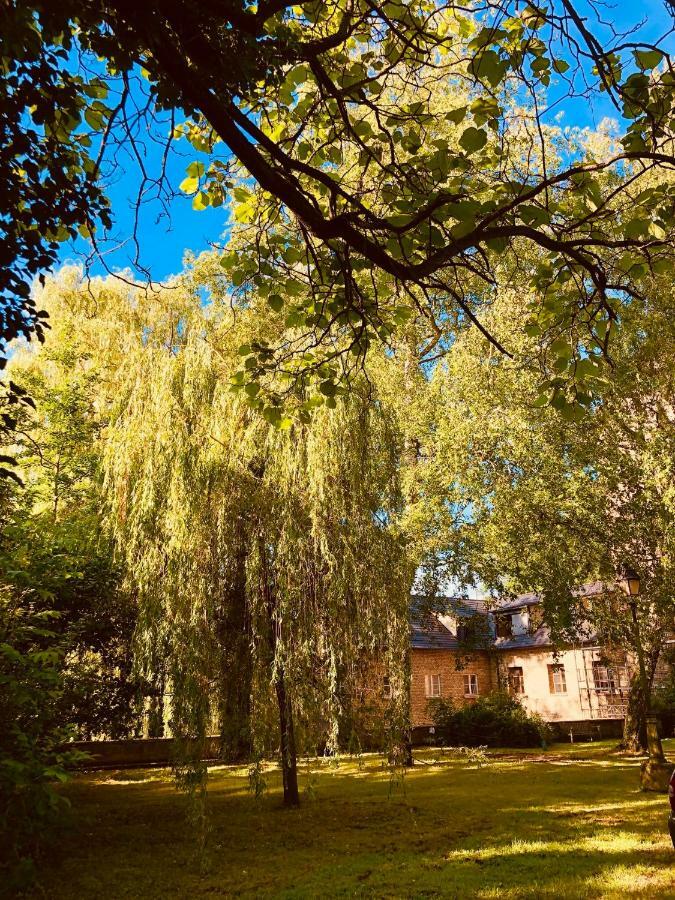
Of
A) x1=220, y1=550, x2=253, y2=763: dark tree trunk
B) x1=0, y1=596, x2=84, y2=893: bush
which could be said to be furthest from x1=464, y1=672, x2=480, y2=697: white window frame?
x1=0, y1=596, x2=84, y2=893: bush

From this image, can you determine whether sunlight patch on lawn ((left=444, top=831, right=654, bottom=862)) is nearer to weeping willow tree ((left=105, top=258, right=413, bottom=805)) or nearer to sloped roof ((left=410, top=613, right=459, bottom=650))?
weeping willow tree ((left=105, top=258, right=413, bottom=805))

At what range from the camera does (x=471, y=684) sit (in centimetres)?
2873

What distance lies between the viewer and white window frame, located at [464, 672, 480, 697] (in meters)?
28.4

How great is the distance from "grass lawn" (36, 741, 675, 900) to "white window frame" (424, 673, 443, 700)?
46.8 feet

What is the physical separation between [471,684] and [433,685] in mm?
2674

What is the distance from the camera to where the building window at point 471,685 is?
28.4m

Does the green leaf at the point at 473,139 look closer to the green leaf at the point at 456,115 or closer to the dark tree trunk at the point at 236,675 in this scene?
the green leaf at the point at 456,115

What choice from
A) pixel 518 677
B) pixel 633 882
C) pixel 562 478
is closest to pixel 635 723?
pixel 562 478

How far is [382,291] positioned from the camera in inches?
174

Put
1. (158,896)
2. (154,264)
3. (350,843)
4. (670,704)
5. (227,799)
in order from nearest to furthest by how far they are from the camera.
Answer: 1. (154,264)
2. (158,896)
3. (350,843)
4. (227,799)
5. (670,704)

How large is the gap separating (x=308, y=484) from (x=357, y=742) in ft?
10.8

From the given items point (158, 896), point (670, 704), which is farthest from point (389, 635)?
point (670, 704)

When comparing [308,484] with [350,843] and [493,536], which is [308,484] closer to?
[350,843]

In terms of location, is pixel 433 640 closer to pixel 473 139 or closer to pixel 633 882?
pixel 633 882
